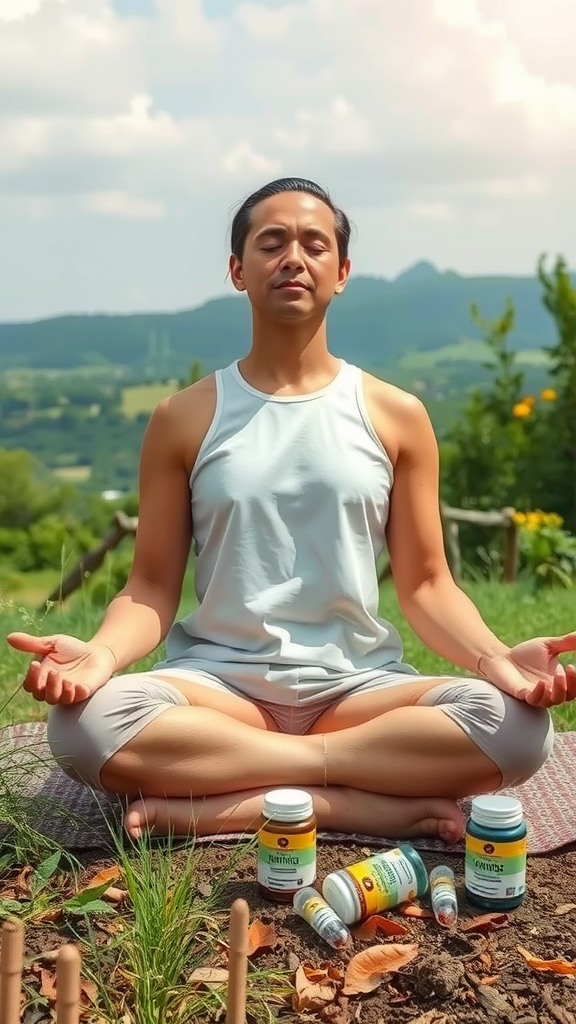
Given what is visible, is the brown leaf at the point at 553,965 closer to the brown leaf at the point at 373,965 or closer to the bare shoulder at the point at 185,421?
the brown leaf at the point at 373,965

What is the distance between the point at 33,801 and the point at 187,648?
0.57m

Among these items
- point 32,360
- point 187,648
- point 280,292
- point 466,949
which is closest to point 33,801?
point 187,648

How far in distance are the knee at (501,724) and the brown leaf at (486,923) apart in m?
0.40

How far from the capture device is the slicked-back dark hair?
2820mm

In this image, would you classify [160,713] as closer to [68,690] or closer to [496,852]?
[68,690]

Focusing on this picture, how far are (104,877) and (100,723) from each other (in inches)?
12.6

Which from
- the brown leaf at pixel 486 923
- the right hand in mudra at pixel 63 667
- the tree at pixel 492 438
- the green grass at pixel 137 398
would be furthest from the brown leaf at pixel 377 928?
the green grass at pixel 137 398

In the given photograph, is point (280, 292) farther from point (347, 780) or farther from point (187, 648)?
point (347, 780)

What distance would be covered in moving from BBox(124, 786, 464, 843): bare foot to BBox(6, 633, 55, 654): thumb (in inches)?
16.2

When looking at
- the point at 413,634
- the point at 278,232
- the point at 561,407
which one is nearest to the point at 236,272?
the point at 278,232

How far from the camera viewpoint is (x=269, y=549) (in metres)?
2.69

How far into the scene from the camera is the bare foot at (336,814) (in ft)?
8.18

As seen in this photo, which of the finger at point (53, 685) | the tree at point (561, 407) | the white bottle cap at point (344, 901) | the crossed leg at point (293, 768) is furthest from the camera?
the tree at point (561, 407)

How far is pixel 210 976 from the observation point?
6.22ft
